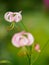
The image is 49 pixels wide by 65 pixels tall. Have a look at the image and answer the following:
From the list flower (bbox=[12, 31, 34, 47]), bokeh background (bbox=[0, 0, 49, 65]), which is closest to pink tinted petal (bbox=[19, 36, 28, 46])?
flower (bbox=[12, 31, 34, 47])

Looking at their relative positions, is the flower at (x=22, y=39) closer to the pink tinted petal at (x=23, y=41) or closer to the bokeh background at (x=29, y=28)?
the pink tinted petal at (x=23, y=41)

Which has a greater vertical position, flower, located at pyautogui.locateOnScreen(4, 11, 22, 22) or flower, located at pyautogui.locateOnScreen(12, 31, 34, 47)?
flower, located at pyautogui.locateOnScreen(4, 11, 22, 22)

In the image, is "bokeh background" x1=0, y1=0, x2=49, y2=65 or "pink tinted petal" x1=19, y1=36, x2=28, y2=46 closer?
"pink tinted petal" x1=19, y1=36, x2=28, y2=46

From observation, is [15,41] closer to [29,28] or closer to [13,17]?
[13,17]

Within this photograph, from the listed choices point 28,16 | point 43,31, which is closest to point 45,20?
point 28,16

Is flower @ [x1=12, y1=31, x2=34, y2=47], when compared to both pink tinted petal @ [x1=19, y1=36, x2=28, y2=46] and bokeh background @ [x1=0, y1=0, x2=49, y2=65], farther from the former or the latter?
bokeh background @ [x1=0, y1=0, x2=49, y2=65]

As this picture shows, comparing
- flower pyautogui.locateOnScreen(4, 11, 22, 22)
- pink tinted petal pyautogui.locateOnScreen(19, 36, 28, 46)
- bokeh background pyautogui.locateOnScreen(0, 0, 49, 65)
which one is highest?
flower pyautogui.locateOnScreen(4, 11, 22, 22)
